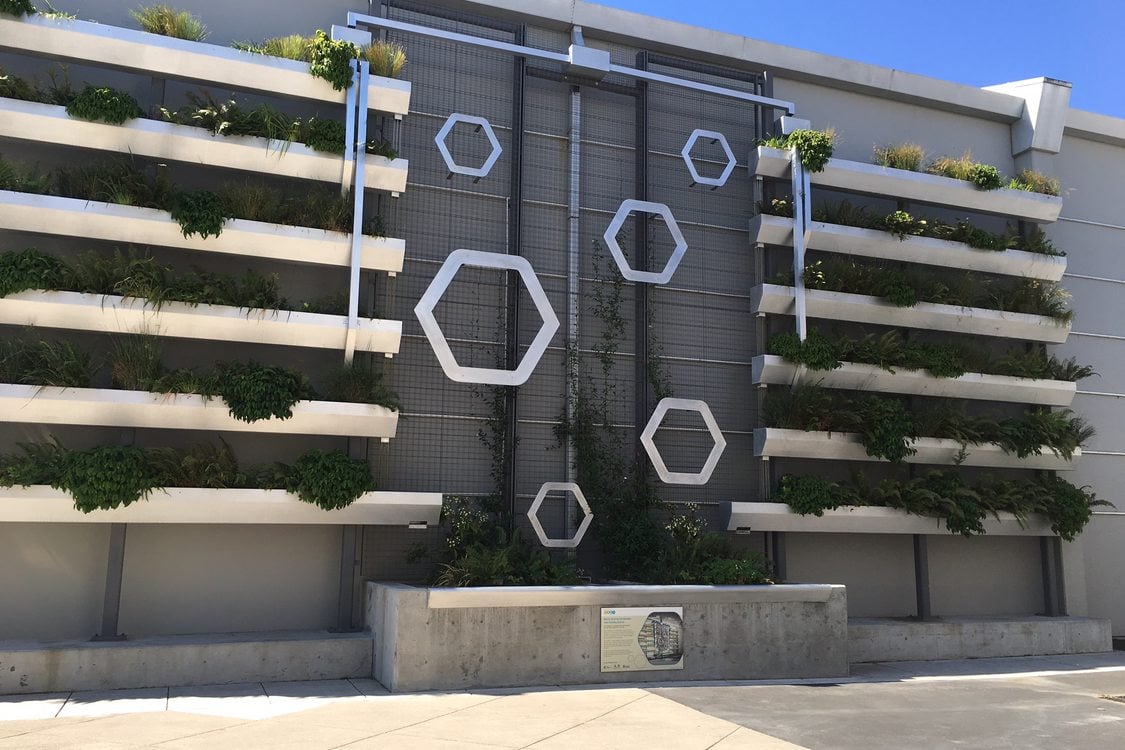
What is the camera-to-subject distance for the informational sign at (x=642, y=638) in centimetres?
1248

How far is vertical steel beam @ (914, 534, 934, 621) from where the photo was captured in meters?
16.8

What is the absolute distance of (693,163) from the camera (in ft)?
56.7

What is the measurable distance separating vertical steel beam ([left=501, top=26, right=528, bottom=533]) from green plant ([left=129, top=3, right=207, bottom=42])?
5.32 metres

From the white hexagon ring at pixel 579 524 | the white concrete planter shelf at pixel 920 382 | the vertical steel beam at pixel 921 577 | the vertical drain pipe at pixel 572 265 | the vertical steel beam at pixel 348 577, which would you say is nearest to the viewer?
the vertical steel beam at pixel 348 577

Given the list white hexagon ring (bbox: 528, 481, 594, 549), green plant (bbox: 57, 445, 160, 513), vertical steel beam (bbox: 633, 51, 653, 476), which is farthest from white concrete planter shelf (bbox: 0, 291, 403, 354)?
vertical steel beam (bbox: 633, 51, 653, 476)

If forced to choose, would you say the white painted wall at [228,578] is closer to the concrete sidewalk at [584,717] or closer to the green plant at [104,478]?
the green plant at [104,478]

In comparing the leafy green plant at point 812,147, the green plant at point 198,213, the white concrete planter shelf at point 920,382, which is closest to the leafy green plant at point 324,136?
the green plant at point 198,213

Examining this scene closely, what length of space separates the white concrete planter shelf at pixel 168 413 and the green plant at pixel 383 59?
524 cm

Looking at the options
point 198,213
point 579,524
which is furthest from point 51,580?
point 579,524

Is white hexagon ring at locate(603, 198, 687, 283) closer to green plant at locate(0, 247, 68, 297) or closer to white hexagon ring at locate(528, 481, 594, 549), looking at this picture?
white hexagon ring at locate(528, 481, 594, 549)

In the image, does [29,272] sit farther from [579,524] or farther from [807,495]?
[807,495]

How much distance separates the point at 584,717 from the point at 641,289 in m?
8.53

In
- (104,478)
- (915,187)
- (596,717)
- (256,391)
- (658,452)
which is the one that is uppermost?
(915,187)

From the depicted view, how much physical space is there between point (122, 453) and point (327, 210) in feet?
14.7
